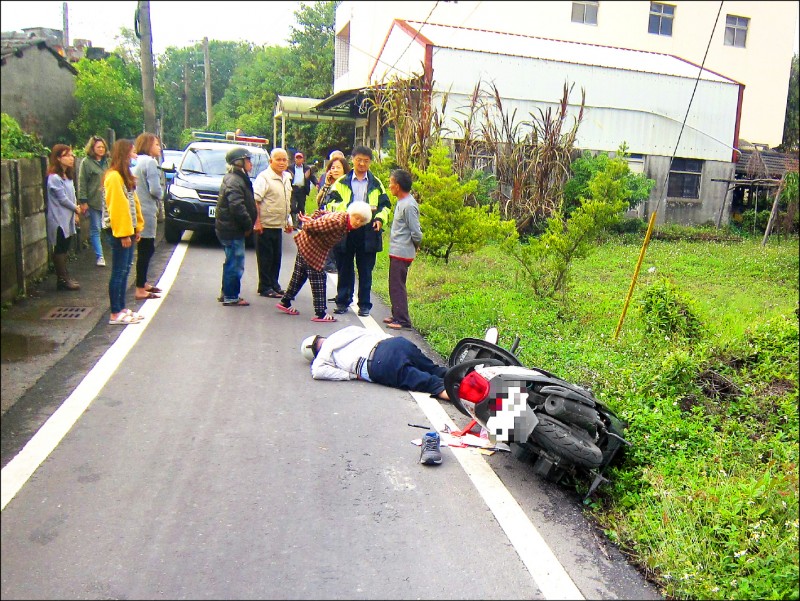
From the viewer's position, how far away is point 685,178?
68.6 feet

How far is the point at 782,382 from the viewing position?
17.0ft

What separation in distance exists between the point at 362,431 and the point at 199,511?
1.48 metres

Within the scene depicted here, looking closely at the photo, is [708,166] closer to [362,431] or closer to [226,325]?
[226,325]

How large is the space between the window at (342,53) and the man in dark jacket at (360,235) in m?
15.4

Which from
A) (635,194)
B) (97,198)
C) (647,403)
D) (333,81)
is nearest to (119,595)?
(647,403)

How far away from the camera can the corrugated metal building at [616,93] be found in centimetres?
1772

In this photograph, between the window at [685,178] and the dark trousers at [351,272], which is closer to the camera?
the dark trousers at [351,272]

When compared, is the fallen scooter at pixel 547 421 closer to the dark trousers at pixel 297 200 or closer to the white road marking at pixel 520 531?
the white road marking at pixel 520 531

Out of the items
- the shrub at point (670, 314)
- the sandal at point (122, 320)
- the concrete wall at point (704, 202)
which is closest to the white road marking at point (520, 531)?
the shrub at point (670, 314)

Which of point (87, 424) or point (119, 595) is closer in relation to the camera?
point (119, 595)

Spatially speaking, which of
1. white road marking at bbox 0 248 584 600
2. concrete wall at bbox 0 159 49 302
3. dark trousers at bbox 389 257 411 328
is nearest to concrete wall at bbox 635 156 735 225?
dark trousers at bbox 389 257 411 328

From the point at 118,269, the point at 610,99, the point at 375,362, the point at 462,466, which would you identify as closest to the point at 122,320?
the point at 118,269

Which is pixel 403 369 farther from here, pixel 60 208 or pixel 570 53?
pixel 570 53

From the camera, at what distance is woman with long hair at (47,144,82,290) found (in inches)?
334
